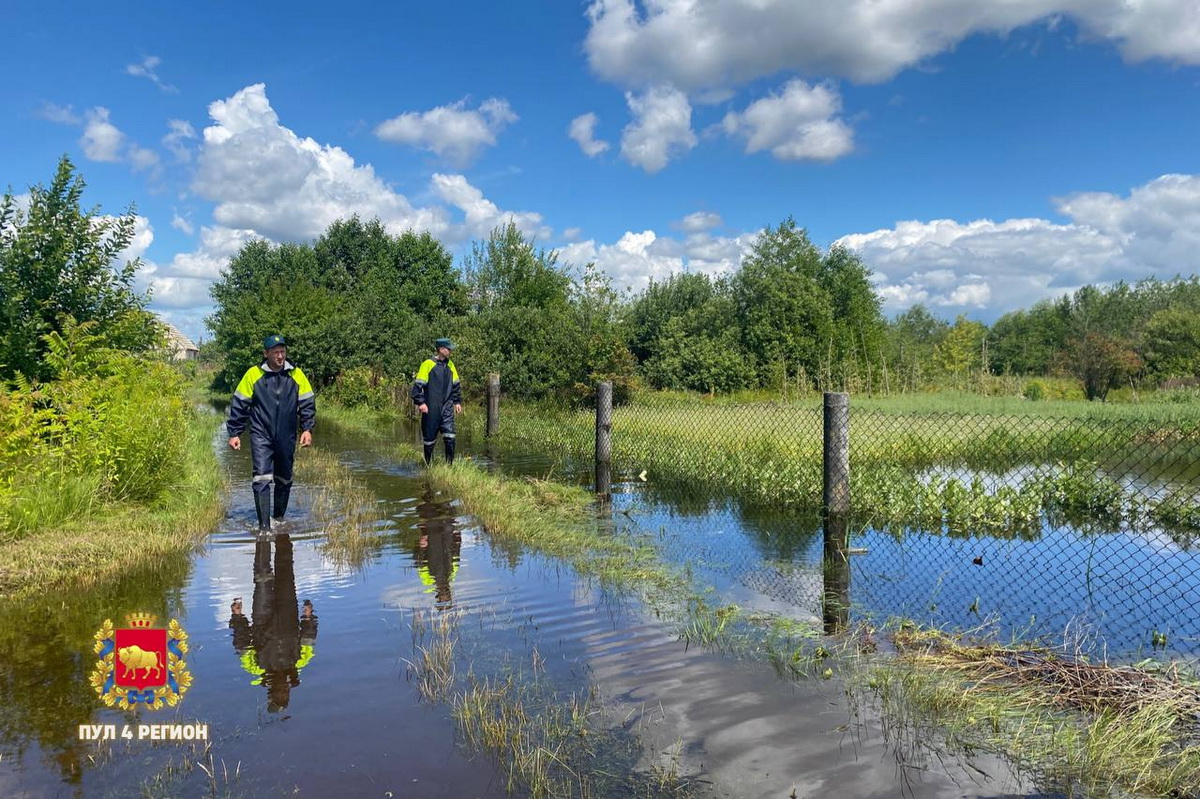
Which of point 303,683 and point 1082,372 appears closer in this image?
point 303,683

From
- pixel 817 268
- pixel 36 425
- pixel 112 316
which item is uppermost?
pixel 817 268

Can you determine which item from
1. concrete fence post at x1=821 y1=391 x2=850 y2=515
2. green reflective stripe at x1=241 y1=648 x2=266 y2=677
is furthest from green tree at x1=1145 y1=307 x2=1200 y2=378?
green reflective stripe at x1=241 y1=648 x2=266 y2=677

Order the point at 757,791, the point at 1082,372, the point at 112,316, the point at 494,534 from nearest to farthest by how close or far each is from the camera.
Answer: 1. the point at 757,791
2. the point at 494,534
3. the point at 112,316
4. the point at 1082,372

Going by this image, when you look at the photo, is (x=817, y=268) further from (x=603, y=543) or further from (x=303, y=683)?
(x=303, y=683)

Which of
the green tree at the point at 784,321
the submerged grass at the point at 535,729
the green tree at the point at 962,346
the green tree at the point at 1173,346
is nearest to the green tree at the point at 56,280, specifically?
the submerged grass at the point at 535,729

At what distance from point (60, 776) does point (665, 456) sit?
9588mm

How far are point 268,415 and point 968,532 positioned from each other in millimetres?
7002

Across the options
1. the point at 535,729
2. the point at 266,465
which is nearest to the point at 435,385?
the point at 266,465

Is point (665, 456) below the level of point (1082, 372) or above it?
below

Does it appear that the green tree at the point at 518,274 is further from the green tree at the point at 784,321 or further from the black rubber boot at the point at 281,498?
the black rubber boot at the point at 281,498

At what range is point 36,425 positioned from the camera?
700 centimetres

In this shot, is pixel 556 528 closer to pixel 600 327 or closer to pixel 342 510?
pixel 342 510

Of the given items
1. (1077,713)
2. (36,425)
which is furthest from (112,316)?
(1077,713)

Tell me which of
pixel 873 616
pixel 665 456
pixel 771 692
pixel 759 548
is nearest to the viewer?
pixel 771 692
